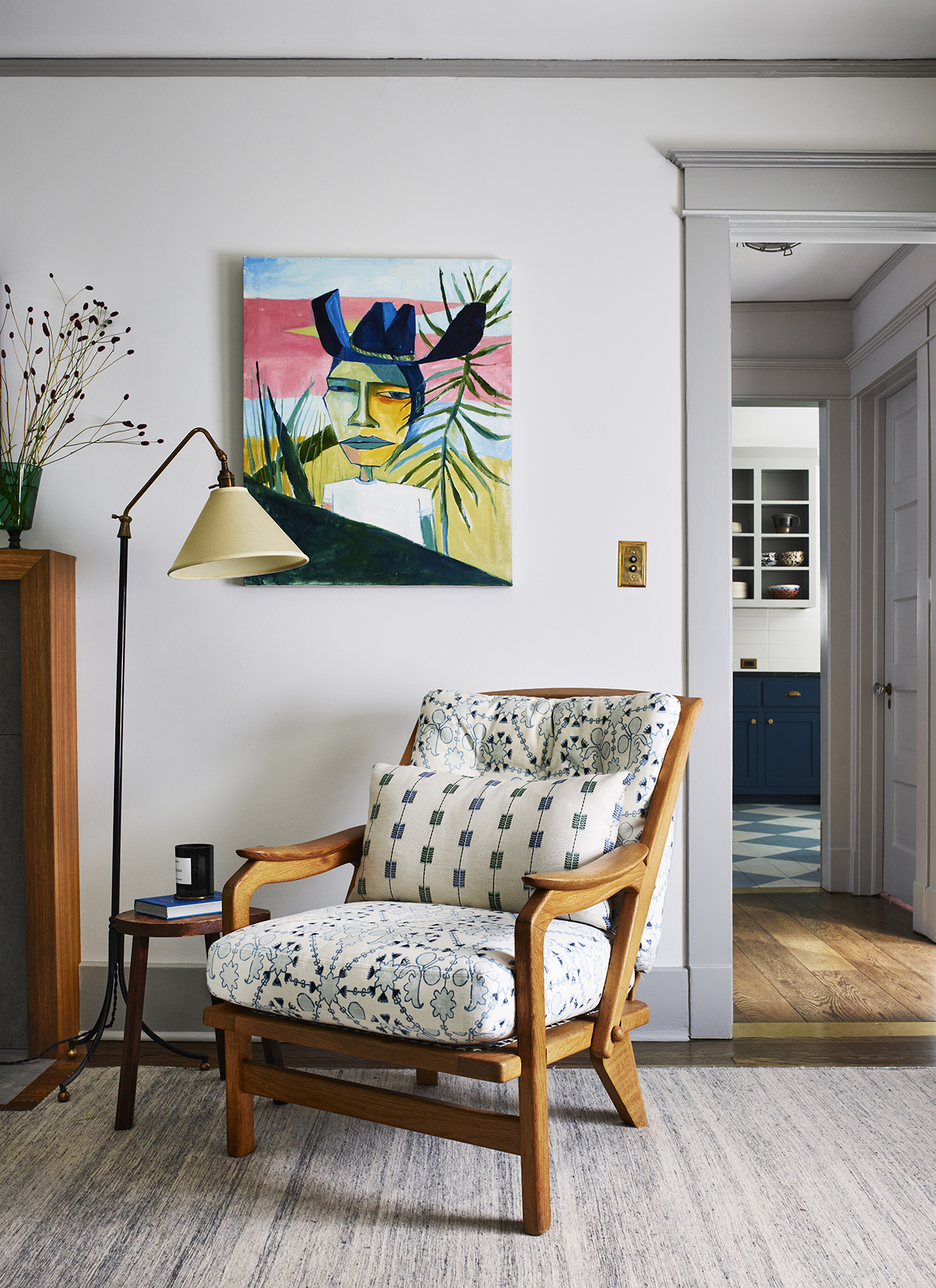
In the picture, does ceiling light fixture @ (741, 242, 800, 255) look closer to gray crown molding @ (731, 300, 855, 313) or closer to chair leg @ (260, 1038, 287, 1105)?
gray crown molding @ (731, 300, 855, 313)

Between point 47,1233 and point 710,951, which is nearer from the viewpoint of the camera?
point 47,1233

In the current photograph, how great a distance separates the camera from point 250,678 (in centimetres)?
258

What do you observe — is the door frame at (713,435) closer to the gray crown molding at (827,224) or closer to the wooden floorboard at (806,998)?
the gray crown molding at (827,224)

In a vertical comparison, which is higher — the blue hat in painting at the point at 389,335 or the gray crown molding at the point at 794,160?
the gray crown molding at the point at 794,160

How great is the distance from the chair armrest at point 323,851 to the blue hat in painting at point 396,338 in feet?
3.72

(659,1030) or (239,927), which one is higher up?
(239,927)

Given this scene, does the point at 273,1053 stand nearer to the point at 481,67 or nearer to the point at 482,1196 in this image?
the point at 482,1196

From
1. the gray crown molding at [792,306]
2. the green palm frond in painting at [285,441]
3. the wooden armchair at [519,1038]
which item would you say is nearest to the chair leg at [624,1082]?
the wooden armchair at [519,1038]

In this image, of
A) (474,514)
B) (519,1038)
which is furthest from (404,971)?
(474,514)

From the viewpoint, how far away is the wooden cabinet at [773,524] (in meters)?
7.04

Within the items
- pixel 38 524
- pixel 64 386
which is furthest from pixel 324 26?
pixel 38 524

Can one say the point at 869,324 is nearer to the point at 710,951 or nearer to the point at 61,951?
the point at 710,951

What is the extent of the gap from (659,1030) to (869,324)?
3150 millimetres

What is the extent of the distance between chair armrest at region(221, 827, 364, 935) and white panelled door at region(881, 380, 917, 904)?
265 cm
